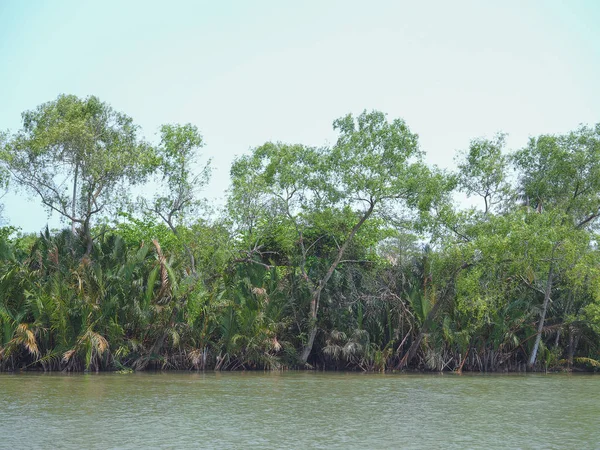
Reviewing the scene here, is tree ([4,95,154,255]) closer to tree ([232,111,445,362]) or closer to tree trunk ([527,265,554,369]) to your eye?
tree ([232,111,445,362])

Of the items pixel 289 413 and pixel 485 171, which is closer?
pixel 289 413

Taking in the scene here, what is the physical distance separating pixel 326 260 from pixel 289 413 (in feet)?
56.3

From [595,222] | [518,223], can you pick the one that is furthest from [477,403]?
[595,222]

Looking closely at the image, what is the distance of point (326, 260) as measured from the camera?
3234 centimetres

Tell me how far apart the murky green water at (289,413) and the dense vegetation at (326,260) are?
3.80 metres

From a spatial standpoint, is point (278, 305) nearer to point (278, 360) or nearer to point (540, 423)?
point (278, 360)

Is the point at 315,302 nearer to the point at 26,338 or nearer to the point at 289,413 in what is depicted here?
the point at 26,338

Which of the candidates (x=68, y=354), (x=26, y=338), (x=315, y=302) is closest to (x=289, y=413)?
(x=68, y=354)

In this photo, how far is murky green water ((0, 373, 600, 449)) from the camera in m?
11.9

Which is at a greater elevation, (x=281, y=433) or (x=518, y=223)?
(x=518, y=223)

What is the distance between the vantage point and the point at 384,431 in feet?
43.3

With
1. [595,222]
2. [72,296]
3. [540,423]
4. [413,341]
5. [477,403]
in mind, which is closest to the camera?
[540,423]

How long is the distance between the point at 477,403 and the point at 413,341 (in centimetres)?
1244

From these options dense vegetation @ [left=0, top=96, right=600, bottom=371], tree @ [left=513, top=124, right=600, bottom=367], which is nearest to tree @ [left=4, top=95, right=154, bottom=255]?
dense vegetation @ [left=0, top=96, right=600, bottom=371]
